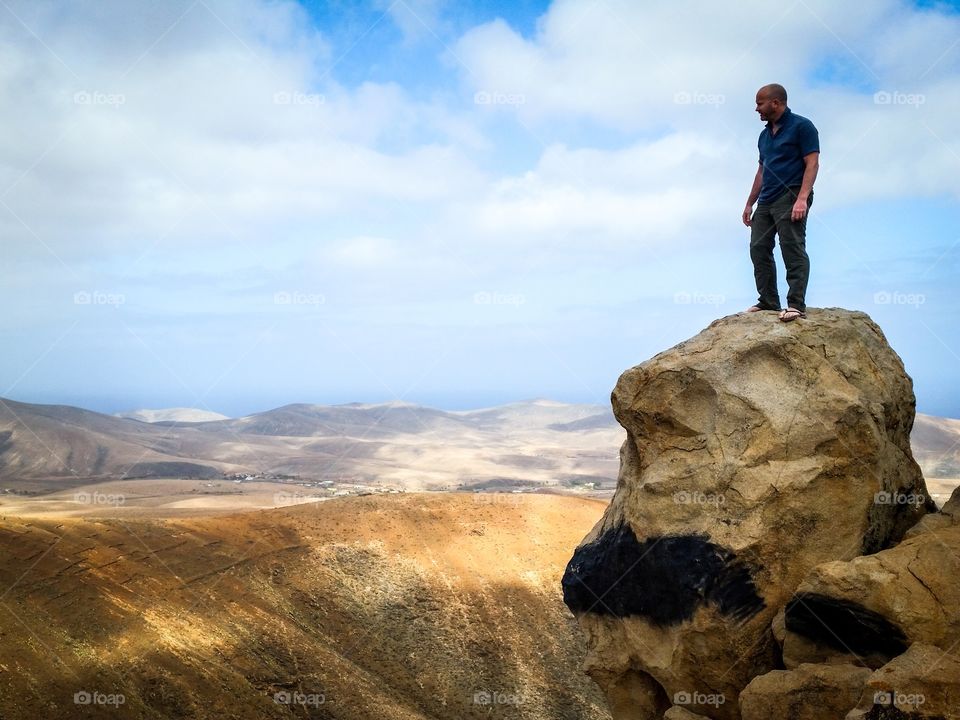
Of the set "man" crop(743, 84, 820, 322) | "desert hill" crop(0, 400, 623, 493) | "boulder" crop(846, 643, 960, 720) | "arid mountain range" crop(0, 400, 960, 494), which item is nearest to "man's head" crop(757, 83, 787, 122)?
"man" crop(743, 84, 820, 322)

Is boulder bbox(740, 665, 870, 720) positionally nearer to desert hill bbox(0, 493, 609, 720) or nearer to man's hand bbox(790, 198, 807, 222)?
man's hand bbox(790, 198, 807, 222)

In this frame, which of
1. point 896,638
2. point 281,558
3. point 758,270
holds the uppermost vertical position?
point 758,270

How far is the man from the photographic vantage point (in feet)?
35.5

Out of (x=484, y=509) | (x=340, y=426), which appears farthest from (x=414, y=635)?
(x=340, y=426)

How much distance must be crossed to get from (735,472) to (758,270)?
136 inches

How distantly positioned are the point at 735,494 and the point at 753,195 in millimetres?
4771

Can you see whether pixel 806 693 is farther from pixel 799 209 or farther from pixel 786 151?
pixel 786 151

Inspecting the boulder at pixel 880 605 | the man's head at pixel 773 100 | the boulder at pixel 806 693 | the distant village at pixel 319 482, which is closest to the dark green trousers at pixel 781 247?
the man's head at pixel 773 100

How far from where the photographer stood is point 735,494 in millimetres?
10117

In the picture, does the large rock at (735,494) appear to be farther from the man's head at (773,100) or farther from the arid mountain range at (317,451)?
the arid mountain range at (317,451)

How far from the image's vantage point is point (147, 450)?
7112cm

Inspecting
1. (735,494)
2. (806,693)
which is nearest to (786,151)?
(735,494)

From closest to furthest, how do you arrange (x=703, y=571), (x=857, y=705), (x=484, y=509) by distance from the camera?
(x=857, y=705) → (x=703, y=571) → (x=484, y=509)

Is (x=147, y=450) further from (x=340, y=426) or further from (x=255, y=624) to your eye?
(x=255, y=624)
